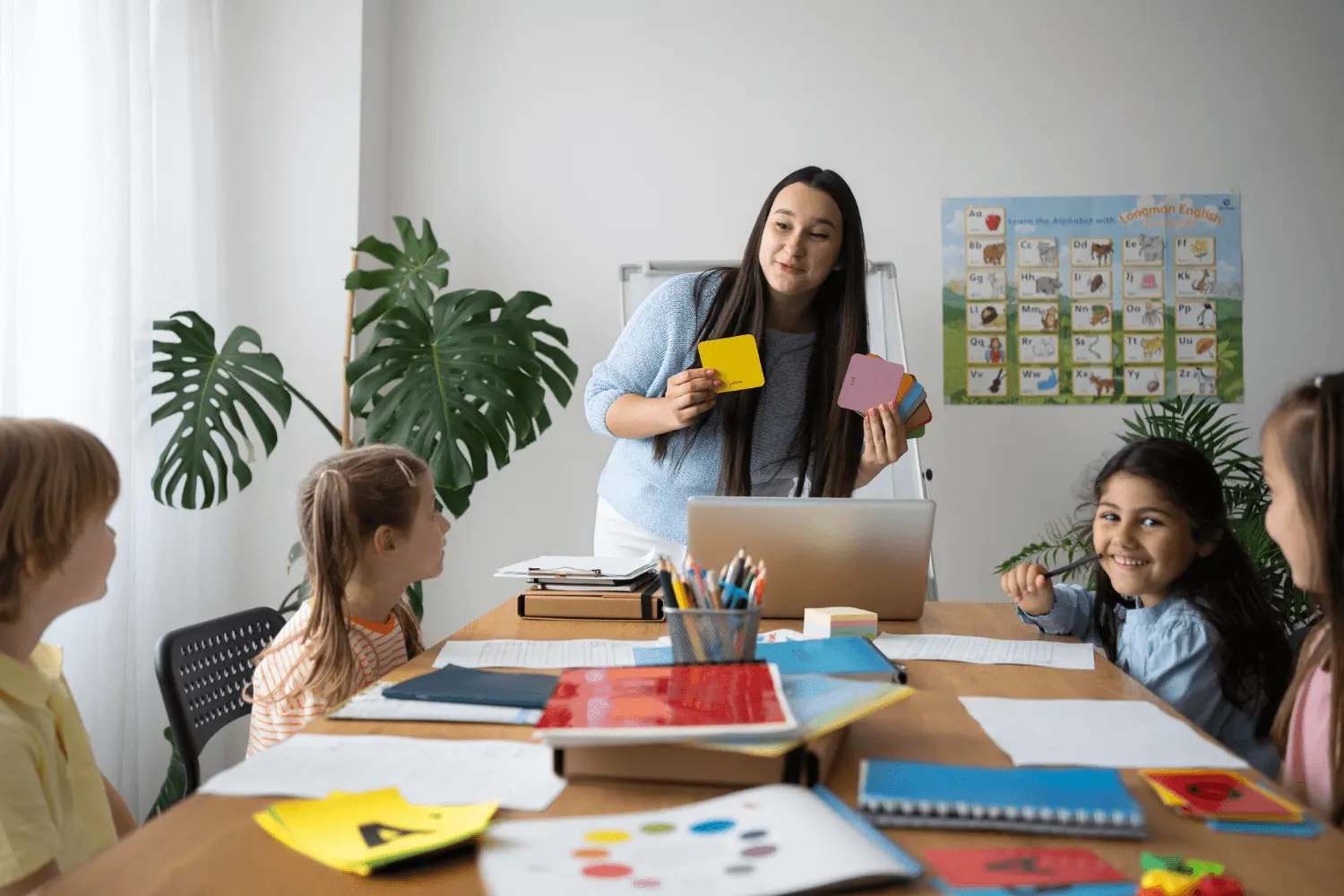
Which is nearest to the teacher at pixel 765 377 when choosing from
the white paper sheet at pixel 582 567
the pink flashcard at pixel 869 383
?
the pink flashcard at pixel 869 383

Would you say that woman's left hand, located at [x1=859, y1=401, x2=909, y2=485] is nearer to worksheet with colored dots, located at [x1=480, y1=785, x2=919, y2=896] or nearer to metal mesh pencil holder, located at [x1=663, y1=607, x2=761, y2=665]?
metal mesh pencil holder, located at [x1=663, y1=607, x2=761, y2=665]

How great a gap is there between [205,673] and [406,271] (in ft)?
5.35

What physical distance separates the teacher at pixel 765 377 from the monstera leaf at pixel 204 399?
0.99 metres

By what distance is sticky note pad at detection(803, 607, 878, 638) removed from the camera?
1.48m

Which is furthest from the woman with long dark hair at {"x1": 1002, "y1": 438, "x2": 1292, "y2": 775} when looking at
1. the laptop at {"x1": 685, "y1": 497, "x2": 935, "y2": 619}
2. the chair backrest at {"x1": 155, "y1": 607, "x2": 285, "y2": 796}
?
the chair backrest at {"x1": 155, "y1": 607, "x2": 285, "y2": 796}

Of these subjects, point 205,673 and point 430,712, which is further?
point 205,673

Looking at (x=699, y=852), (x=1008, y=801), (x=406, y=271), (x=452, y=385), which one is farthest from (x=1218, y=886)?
(x=406, y=271)

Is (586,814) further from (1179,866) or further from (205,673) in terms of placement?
(205,673)

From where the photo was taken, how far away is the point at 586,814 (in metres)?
0.83

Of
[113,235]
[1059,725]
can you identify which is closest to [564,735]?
[1059,725]

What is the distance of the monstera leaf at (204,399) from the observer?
263cm

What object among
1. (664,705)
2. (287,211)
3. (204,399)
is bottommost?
(664,705)

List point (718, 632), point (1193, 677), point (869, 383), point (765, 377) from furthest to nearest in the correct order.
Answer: point (765, 377)
point (869, 383)
point (1193, 677)
point (718, 632)

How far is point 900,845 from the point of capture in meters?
0.77
